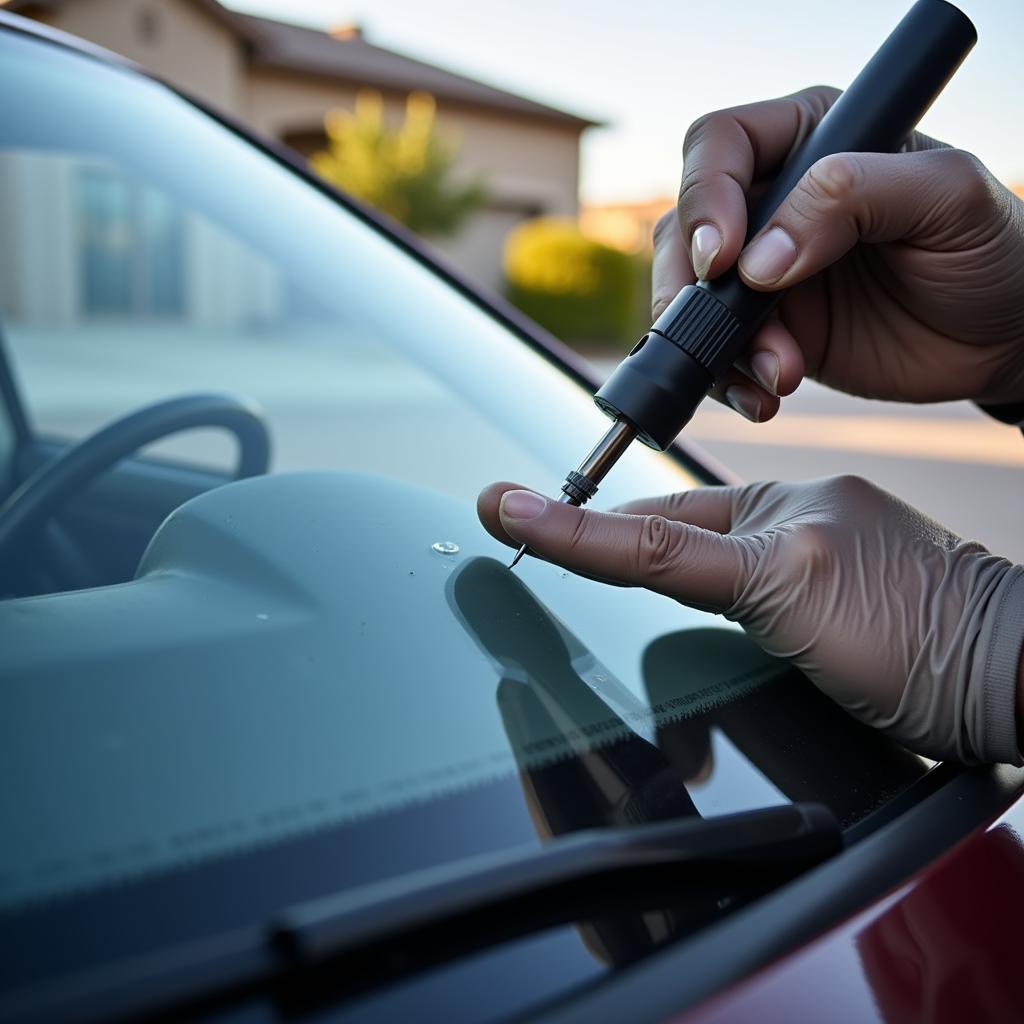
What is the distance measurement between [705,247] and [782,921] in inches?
21.9

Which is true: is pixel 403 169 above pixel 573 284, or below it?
above

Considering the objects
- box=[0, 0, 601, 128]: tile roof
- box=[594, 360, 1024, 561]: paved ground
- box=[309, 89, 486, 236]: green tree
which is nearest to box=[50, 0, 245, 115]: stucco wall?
box=[0, 0, 601, 128]: tile roof

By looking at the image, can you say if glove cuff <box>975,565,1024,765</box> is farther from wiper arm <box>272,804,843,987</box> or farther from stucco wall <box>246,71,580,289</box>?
stucco wall <box>246,71,580,289</box>

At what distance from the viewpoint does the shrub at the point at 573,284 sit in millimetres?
17609

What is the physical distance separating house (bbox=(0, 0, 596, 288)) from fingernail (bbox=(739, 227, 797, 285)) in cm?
1439

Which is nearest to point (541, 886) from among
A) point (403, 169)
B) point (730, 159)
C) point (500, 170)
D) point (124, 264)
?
point (730, 159)

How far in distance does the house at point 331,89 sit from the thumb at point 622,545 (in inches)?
569

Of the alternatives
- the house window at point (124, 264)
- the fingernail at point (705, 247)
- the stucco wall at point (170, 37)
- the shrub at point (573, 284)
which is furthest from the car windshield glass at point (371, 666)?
the shrub at point (573, 284)

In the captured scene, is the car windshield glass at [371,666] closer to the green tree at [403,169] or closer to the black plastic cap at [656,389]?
the black plastic cap at [656,389]

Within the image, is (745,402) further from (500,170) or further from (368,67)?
(500,170)

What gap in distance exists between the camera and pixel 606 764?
70 centimetres

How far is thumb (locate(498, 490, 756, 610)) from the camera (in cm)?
84

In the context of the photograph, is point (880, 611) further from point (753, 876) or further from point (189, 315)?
point (189, 315)

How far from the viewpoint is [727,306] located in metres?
0.92
